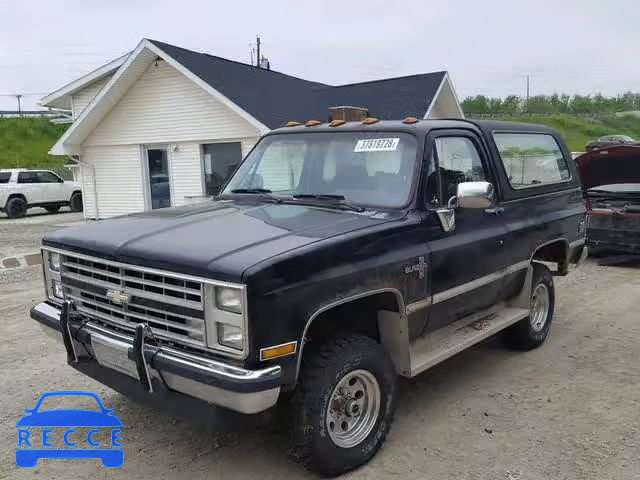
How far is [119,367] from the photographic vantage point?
3314mm

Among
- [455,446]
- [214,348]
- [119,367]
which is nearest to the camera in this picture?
[214,348]

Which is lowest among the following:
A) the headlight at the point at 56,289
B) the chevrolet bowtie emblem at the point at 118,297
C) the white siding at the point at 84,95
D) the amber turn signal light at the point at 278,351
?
the amber turn signal light at the point at 278,351

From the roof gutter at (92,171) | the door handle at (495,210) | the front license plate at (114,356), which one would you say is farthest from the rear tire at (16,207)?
the door handle at (495,210)

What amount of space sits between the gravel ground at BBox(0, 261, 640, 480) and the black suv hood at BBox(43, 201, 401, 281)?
1.36 meters

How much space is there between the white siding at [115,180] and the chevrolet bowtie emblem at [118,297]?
48.6 ft

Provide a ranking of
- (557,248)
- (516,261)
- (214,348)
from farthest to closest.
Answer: (557,248) → (516,261) → (214,348)

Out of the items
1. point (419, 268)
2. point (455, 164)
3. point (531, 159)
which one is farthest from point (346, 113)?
point (419, 268)

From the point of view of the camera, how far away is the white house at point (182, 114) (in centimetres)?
1523

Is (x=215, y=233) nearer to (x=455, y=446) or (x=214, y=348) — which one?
(x=214, y=348)

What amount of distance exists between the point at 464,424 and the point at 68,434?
276 centimetres

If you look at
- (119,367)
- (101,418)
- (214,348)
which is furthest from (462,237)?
(101,418)

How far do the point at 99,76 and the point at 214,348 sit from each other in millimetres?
18594

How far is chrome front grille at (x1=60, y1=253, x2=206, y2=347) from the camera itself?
3.03 meters

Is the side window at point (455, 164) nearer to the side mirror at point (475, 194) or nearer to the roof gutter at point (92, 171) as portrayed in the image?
the side mirror at point (475, 194)
